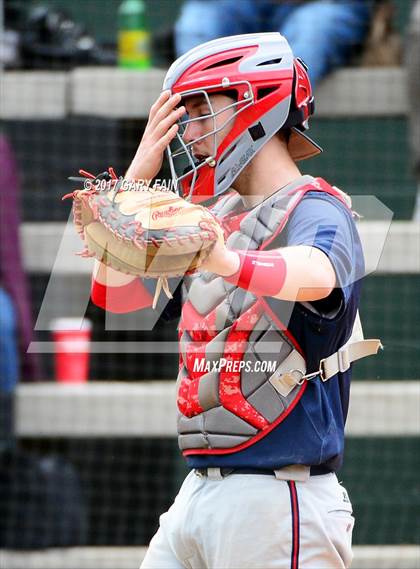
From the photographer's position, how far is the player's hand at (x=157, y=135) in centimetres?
230

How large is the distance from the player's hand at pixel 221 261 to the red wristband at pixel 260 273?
0.5 inches

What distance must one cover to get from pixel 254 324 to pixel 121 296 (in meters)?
0.37

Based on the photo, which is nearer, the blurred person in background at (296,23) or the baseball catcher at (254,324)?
the baseball catcher at (254,324)

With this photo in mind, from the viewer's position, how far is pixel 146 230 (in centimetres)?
198

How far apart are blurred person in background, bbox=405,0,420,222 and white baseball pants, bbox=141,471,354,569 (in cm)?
245

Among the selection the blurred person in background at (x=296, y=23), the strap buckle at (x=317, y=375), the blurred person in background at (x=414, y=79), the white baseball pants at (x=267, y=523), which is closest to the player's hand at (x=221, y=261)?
the strap buckle at (x=317, y=375)

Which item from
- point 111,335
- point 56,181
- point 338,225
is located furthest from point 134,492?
point 338,225

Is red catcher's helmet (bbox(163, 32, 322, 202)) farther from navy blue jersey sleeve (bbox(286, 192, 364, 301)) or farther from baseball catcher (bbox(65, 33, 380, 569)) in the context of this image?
navy blue jersey sleeve (bbox(286, 192, 364, 301))

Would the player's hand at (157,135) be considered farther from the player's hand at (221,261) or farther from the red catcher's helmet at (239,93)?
the player's hand at (221,261)

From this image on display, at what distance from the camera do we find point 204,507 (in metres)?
2.29

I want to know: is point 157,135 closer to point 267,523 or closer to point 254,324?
point 254,324

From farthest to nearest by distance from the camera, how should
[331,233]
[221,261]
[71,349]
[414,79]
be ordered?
[71,349], [414,79], [331,233], [221,261]

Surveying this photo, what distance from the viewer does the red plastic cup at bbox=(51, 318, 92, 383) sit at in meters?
4.61

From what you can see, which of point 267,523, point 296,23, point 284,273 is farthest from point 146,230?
point 296,23
